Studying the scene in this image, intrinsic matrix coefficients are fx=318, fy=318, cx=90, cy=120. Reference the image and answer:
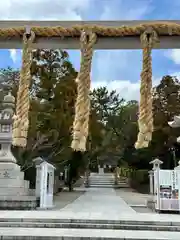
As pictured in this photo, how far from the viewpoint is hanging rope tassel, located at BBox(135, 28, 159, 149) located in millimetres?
2081

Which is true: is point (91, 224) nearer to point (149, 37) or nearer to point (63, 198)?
point (149, 37)

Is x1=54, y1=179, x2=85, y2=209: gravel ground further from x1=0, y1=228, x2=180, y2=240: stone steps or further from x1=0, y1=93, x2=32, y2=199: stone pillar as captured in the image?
x1=0, y1=228, x2=180, y2=240: stone steps

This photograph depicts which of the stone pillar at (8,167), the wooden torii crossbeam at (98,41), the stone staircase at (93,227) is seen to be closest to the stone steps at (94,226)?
the stone staircase at (93,227)

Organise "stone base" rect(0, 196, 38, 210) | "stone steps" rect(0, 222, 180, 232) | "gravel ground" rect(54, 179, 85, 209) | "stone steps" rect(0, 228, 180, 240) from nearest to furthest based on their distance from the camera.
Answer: "stone steps" rect(0, 228, 180, 240) < "stone steps" rect(0, 222, 180, 232) < "stone base" rect(0, 196, 38, 210) < "gravel ground" rect(54, 179, 85, 209)

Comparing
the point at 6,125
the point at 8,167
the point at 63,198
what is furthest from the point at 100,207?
the point at 63,198

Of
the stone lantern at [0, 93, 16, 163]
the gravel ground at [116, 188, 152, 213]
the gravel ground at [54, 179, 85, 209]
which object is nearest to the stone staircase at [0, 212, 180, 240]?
the gravel ground at [116, 188, 152, 213]

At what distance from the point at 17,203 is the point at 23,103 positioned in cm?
1069

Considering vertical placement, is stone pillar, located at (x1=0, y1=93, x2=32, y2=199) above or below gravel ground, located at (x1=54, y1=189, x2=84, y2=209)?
above

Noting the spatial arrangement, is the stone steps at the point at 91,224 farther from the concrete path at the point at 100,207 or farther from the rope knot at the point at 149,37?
the rope knot at the point at 149,37

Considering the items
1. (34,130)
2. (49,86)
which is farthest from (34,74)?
(34,130)

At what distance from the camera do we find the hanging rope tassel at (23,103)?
2.11 m

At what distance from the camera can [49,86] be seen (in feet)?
59.7

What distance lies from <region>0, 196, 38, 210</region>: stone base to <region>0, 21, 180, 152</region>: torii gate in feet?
34.7

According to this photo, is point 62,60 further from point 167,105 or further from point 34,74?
point 167,105
